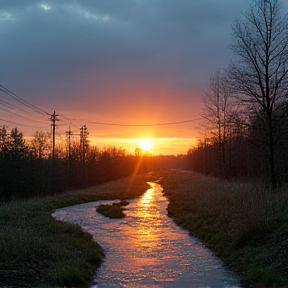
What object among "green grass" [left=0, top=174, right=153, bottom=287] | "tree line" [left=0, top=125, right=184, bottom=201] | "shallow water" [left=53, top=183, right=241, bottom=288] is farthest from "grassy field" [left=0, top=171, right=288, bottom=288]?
"tree line" [left=0, top=125, right=184, bottom=201]

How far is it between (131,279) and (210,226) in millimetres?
6501

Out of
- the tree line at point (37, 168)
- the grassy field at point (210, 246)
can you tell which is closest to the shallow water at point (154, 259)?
the grassy field at point (210, 246)

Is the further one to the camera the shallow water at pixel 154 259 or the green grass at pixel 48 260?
the shallow water at pixel 154 259

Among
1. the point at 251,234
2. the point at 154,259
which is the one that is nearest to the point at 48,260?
the point at 154,259

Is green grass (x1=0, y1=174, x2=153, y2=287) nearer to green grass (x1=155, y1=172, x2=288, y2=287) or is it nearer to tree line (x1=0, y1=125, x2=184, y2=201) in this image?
green grass (x1=155, y1=172, x2=288, y2=287)

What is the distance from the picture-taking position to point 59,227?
1487 cm

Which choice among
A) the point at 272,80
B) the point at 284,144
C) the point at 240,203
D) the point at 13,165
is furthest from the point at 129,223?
the point at 13,165

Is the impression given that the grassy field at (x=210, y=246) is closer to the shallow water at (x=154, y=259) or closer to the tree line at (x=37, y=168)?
the shallow water at (x=154, y=259)

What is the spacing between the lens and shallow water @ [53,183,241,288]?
8.62 meters

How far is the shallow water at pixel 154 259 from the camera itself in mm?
8625

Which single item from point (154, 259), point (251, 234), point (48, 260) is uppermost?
point (251, 234)

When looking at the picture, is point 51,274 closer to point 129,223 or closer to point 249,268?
point 249,268

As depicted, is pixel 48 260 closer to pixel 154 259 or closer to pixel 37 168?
pixel 154 259

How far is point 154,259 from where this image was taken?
10984mm
